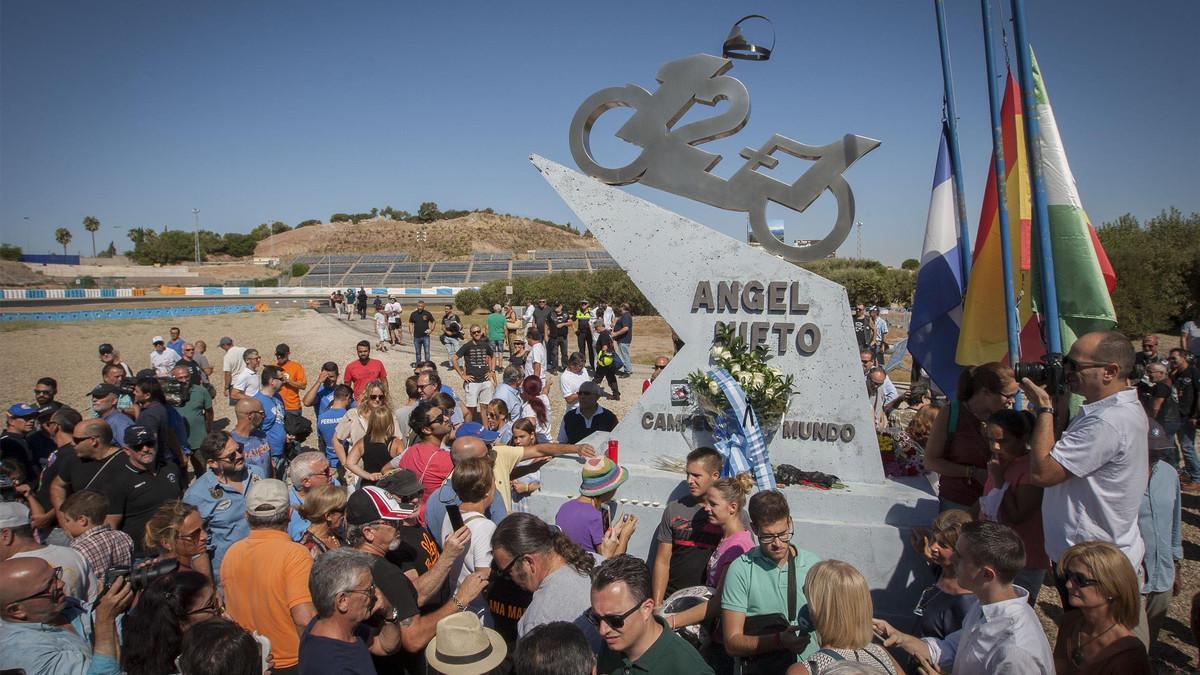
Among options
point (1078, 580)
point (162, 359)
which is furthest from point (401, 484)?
point (162, 359)

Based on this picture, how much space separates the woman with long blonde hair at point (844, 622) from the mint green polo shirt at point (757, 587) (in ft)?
1.69

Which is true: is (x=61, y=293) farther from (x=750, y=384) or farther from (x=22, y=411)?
(x=750, y=384)

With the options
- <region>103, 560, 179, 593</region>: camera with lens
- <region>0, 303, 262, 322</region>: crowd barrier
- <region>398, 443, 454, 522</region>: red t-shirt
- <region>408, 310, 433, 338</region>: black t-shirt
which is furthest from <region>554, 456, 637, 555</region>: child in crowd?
<region>0, 303, 262, 322</region>: crowd barrier

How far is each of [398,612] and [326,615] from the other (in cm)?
46

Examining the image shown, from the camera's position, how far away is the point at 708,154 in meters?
6.80

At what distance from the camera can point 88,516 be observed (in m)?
4.14

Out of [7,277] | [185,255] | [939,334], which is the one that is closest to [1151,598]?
[939,334]

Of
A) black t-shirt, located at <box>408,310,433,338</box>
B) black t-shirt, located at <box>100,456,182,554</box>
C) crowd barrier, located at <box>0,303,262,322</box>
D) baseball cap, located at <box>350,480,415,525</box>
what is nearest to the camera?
baseball cap, located at <box>350,480,415,525</box>

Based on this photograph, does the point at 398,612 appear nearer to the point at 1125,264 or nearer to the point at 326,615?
the point at 326,615

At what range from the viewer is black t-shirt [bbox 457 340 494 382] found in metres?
11.5

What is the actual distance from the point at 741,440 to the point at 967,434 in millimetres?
1753

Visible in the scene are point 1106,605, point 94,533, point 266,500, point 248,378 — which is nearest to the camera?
point 1106,605

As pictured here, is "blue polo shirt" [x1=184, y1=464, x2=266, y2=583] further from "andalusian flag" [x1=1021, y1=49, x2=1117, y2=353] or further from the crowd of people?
"andalusian flag" [x1=1021, y1=49, x2=1117, y2=353]

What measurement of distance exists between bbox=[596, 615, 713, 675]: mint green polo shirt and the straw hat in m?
0.49
